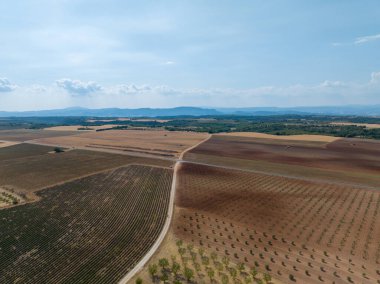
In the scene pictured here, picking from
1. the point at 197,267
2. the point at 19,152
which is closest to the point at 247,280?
the point at 197,267

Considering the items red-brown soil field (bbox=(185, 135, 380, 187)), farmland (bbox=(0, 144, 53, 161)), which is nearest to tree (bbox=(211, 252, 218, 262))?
red-brown soil field (bbox=(185, 135, 380, 187))

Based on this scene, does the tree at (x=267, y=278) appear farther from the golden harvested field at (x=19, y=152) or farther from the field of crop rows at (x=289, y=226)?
the golden harvested field at (x=19, y=152)

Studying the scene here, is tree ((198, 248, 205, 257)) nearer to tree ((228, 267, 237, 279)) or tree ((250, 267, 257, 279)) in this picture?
tree ((228, 267, 237, 279))

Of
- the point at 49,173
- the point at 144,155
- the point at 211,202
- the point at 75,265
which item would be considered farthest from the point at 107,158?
the point at 75,265

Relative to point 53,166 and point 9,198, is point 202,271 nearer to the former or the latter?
point 9,198

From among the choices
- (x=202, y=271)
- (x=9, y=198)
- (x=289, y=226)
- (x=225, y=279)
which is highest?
(x=9, y=198)

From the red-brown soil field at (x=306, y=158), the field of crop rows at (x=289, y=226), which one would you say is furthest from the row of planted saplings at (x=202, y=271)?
the red-brown soil field at (x=306, y=158)
